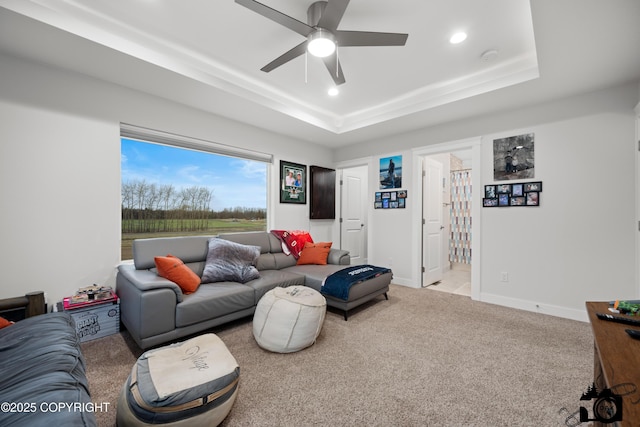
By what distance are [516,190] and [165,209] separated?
4489mm

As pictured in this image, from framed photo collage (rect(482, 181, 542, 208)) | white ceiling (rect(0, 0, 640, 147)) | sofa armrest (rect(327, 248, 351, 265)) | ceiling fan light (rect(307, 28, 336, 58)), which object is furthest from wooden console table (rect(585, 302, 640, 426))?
sofa armrest (rect(327, 248, 351, 265))

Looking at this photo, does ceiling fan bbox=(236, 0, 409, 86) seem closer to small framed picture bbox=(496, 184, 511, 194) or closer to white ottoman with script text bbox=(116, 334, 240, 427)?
white ottoman with script text bbox=(116, 334, 240, 427)

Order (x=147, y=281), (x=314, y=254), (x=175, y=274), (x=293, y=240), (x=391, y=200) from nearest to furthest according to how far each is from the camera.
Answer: (x=147, y=281) → (x=175, y=274) → (x=314, y=254) → (x=293, y=240) → (x=391, y=200)

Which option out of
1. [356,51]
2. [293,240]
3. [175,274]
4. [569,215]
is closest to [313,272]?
[293,240]

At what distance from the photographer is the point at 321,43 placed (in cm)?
193

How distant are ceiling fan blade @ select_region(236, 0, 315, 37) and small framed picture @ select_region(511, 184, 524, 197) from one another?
3060mm

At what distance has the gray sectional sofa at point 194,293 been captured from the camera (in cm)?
211

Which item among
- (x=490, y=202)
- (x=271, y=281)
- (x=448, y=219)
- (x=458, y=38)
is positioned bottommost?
(x=271, y=281)

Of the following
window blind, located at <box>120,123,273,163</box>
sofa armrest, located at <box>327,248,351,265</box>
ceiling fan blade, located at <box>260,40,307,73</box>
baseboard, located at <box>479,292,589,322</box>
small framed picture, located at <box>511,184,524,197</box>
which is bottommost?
baseboard, located at <box>479,292,589,322</box>

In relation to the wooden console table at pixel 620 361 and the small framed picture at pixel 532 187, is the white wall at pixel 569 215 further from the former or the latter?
the wooden console table at pixel 620 361

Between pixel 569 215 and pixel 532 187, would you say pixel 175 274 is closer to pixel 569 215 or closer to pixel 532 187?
pixel 532 187

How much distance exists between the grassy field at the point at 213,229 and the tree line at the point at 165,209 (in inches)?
1.7

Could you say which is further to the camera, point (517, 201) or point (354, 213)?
point (354, 213)

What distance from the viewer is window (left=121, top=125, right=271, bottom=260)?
3080mm
